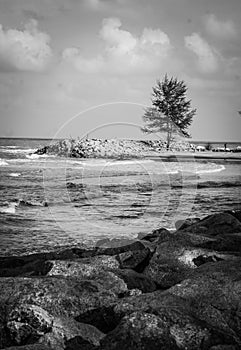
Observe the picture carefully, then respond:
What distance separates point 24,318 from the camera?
502 cm

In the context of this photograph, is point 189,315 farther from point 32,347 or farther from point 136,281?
point 136,281

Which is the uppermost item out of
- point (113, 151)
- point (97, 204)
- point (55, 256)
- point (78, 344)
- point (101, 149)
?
point (101, 149)

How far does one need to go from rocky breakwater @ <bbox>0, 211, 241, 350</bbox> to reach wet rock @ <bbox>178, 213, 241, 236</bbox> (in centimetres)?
296

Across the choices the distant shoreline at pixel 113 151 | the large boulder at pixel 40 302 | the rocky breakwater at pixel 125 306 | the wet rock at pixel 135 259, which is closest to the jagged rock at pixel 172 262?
the rocky breakwater at pixel 125 306

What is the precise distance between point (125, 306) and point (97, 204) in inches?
501

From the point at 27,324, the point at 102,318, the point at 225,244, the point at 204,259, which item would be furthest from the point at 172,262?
the point at 27,324

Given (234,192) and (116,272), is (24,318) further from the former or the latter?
(234,192)

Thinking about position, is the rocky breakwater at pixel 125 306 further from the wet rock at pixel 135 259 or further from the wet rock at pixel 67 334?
the wet rock at pixel 135 259

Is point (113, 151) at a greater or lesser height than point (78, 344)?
greater

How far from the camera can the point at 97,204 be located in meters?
18.0

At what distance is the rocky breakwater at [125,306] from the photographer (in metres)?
4.50

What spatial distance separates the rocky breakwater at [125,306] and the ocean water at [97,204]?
375 centimetres

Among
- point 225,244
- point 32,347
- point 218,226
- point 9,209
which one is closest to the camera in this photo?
point 32,347

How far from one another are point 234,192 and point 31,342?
707 inches
